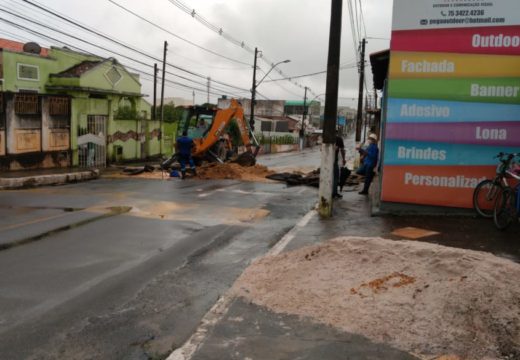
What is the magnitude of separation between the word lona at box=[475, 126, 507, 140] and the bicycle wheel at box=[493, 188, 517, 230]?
1456 millimetres

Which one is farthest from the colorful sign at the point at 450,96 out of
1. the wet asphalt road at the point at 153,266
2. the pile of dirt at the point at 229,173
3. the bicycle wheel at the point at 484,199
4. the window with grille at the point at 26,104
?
the window with grille at the point at 26,104

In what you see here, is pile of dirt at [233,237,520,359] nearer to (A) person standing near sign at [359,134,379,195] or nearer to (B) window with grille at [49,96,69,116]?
(A) person standing near sign at [359,134,379,195]

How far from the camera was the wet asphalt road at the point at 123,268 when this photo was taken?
15.0 ft

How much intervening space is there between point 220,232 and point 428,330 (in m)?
5.37

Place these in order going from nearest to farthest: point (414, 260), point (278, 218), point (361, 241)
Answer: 1. point (414, 260)
2. point (361, 241)
3. point (278, 218)

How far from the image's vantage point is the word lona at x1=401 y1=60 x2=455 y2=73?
10227 millimetres

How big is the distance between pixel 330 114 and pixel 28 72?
24.7m

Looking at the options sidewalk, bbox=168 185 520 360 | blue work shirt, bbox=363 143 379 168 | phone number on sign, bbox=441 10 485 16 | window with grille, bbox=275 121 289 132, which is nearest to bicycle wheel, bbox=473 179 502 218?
sidewalk, bbox=168 185 520 360

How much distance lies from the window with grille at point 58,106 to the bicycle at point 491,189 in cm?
1913

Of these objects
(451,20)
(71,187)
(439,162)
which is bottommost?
(71,187)

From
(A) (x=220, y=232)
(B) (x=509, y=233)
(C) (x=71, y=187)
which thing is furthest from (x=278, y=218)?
(C) (x=71, y=187)

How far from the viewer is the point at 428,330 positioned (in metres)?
4.35

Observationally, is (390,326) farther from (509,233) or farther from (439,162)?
(439,162)

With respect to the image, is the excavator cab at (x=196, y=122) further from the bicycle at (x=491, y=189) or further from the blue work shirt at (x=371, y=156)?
the bicycle at (x=491, y=189)
